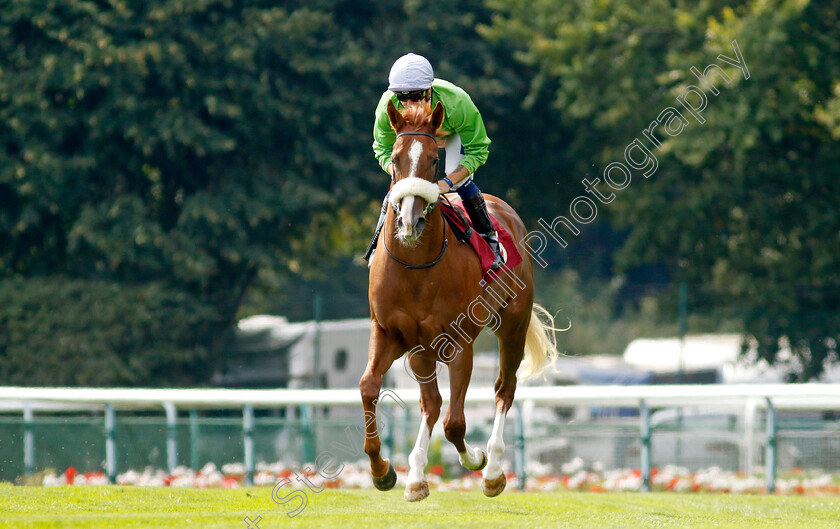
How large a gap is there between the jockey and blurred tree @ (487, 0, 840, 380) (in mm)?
10024

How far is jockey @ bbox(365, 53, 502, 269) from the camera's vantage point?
249 inches

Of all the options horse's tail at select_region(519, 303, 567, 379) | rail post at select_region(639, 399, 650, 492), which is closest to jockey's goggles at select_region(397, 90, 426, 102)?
horse's tail at select_region(519, 303, 567, 379)

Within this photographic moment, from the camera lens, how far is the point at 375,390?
6289mm

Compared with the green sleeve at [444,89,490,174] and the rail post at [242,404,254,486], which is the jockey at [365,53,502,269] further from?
the rail post at [242,404,254,486]

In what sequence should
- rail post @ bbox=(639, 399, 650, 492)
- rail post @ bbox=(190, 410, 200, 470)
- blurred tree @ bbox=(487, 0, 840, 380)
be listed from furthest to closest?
1. blurred tree @ bbox=(487, 0, 840, 380)
2. rail post @ bbox=(190, 410, 200, 470)
3. rail post @ bbox=(639, 399, 650, 492)

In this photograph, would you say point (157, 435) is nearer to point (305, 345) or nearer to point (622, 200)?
point (305, 345)

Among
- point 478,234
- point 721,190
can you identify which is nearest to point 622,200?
point 721,190

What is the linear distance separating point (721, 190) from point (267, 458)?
10.4 m

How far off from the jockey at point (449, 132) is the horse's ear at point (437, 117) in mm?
70

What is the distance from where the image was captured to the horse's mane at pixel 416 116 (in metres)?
6.11

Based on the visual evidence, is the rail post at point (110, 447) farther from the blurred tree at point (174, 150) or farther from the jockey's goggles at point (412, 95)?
the blurred tree at point (174, 150)

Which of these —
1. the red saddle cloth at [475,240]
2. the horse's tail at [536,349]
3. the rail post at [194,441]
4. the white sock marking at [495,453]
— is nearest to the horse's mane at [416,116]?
the red saddle cloth at [475,240]

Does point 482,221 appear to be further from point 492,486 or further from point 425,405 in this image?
point 492,486

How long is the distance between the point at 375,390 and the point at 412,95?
1.77 metres
